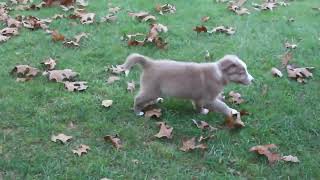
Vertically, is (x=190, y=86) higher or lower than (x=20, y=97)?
higher

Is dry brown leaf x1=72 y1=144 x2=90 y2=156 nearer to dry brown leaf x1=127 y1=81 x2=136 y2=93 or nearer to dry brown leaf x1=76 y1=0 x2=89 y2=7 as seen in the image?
dry brown leaf x1=127 y1=81 x2=136 y2=93

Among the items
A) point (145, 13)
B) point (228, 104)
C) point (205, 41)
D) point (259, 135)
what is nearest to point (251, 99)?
point (228, 104)

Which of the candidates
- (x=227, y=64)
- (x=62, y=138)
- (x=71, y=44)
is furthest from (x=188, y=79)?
(x=71, y=44)

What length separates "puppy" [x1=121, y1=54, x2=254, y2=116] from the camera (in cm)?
580

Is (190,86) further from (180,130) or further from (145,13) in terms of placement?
(145,13)

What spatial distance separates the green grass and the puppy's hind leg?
10 centimetres

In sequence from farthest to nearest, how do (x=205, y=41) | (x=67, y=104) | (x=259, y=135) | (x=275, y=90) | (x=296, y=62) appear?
(x=205, y=41)
(x=296, y=62)
(x=275, y=90)
(x=67, y=104)
(x=259, y=135)

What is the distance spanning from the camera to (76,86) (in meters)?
6.50

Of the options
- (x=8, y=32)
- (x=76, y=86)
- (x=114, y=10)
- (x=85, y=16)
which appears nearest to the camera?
(x=76, y=86)

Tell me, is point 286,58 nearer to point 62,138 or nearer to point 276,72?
point 276,72

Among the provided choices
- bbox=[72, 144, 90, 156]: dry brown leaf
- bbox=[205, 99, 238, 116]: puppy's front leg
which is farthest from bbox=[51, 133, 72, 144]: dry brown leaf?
bbox=[205, 99, 238, 116]: puppy's front leg

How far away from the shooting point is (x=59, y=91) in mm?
6387

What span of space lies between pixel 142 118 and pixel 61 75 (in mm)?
1426

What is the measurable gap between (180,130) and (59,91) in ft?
5.26
